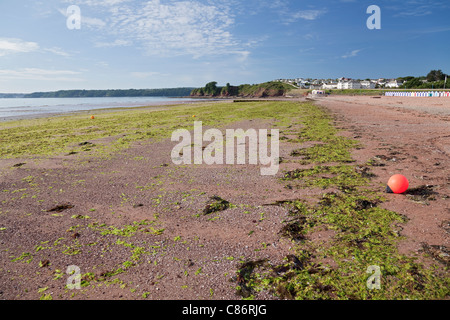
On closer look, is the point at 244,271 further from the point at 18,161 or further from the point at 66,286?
the point at 18,161

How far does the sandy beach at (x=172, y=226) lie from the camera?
350cm

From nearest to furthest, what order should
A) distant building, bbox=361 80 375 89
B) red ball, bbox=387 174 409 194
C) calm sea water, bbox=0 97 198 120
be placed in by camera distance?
red ball, bbox=387 174 409 194, calm sea water, bbox=0 97 198 120, distant building, bbox=361 80 375 89

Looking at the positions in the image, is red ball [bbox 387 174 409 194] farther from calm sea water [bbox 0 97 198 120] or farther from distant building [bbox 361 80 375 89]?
distant building [bbox 361 80 375 89]

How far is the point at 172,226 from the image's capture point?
498cm

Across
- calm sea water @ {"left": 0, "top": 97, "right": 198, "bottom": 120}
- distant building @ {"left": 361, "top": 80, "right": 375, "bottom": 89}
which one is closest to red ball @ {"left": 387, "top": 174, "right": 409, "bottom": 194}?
calm sea water @ {"left": 0, "top": 97, "right": 198, "bottom": 120}

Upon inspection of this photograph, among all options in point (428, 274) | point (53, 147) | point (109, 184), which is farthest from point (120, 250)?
point (53, 147)

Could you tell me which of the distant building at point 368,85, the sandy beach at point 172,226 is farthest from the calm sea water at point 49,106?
the distant building at point 368,85

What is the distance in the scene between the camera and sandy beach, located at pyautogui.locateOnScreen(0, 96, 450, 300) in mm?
3502

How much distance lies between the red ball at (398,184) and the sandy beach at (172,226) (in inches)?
6.9

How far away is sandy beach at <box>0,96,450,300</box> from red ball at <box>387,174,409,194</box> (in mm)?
175

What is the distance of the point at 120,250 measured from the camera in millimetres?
4246

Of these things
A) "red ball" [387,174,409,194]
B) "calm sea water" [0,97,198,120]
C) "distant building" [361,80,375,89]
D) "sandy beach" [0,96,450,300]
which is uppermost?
"distant building" [361,80,375,89]

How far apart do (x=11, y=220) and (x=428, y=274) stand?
7514 millimetres
